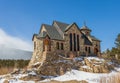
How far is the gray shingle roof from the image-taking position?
1286 inches

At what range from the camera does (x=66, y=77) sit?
26.4 meters

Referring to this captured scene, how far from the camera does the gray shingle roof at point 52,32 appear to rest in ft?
107

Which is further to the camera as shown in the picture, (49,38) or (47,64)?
(49,38)

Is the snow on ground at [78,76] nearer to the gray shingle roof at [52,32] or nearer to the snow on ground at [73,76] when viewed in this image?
the snow on ground at [73,76]

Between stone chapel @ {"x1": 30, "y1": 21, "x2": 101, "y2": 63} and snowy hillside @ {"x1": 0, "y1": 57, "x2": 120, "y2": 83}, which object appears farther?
stone chapel @ {"x1": 30, "y1": 21, "x2": 101, "y2": 63}

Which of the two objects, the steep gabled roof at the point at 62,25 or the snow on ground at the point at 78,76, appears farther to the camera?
the steep gabled roof at the point at 62,25

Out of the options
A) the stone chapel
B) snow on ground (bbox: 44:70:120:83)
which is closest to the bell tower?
the stone chapel

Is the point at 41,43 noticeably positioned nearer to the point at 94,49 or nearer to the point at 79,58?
the point at 79,58

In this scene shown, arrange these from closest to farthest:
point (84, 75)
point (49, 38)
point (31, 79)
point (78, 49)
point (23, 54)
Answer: point (31, 79)
point (84, 75)
point (49, 38)
point (78, 49)
point (23, 54)

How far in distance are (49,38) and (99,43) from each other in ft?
39.6

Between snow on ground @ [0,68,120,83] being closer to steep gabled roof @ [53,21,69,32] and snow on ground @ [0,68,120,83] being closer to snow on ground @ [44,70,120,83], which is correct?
snow on ground @ [44,70,120,83]

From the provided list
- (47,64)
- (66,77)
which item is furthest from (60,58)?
(66,77)

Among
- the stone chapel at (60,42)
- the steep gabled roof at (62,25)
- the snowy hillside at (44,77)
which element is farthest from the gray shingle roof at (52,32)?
the snowy hillside at (44,77)

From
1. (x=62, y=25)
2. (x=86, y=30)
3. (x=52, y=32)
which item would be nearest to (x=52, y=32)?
(x=52, y=32)
